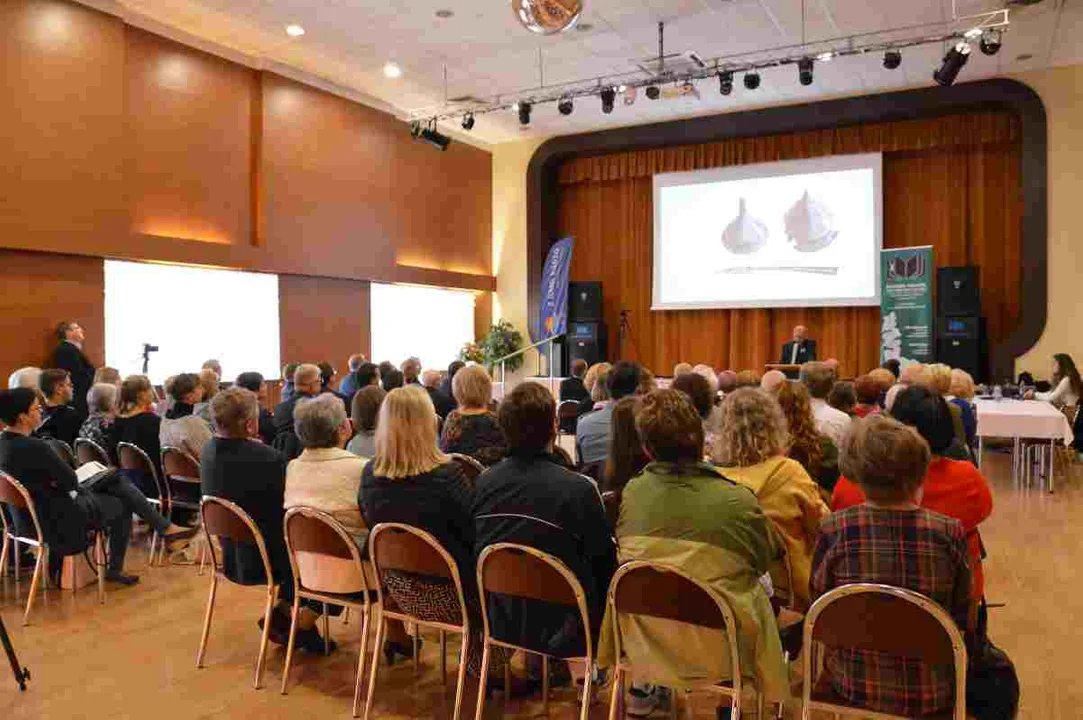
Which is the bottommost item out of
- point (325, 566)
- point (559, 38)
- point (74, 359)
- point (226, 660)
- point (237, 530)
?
point (226, 660)

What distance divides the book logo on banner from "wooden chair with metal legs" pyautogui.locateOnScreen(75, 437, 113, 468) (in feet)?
30.3

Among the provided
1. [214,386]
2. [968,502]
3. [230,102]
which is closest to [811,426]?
[968,502]

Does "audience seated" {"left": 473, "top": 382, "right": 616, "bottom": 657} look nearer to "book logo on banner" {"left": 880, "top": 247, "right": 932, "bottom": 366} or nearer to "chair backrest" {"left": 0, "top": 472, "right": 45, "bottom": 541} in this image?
"chair backrest" {"left": 0, "top": 472, "right": 45, "bottom": 541}

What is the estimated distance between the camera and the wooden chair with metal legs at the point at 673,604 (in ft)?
6.90

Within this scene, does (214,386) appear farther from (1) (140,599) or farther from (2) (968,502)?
(2) (968,502)

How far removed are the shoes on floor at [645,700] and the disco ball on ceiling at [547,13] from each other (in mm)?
4162

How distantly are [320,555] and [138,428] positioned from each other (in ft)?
8.03

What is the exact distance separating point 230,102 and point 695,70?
5.40m

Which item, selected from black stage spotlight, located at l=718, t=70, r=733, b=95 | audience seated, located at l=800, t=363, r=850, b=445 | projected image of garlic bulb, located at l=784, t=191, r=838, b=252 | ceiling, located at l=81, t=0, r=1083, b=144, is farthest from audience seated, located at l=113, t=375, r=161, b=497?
projected image of garlic bulb, located at l=784, t=191, r=838, b=252

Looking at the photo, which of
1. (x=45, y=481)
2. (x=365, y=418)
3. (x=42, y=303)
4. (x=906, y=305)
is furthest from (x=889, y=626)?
(x=906, y=305)

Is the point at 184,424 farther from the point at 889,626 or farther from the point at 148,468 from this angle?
the point at 889,626

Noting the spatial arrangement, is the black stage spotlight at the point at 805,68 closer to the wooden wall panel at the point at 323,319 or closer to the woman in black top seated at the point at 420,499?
the wooden wall panel at the point at 323,319

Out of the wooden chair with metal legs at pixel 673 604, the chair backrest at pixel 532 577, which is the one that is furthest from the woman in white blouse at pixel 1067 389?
the chair backrest at pixel 532 577

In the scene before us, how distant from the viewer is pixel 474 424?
13.1ft
